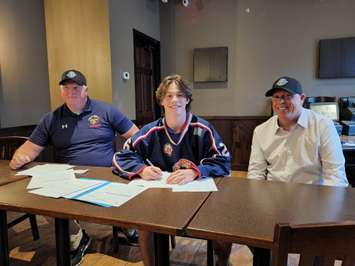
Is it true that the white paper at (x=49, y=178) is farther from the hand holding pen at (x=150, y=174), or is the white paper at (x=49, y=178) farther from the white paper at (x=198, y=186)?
the white paper at (x=198, y=186)

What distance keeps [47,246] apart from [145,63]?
117 inches

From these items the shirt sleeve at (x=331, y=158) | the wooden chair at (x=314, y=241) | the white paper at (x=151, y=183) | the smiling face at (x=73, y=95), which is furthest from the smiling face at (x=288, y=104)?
the smiling face at (x=73, y=95)

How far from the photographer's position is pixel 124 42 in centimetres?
354

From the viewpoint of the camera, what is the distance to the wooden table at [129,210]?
999 millimetres

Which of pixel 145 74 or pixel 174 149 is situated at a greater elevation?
pixel 145 74

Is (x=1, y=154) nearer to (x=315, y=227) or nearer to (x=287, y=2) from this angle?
(x=315, y=227)

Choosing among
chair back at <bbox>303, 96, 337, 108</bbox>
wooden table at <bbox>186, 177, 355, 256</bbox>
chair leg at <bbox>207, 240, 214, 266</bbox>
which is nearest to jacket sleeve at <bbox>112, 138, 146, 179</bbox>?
wooden table at <bbox>186, 177, 355, 256</bbox>

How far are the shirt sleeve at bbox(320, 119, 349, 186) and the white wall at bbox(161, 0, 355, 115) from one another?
3.03 m

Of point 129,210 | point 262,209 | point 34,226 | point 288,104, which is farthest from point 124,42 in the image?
point 262,209

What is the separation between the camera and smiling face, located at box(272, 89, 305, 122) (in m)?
1.62

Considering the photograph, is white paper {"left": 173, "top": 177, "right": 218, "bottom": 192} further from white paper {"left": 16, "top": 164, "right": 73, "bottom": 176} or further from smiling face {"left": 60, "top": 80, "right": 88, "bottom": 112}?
smiling face {"left": 60, "top": 80, "right": 88, "bottom": 112}

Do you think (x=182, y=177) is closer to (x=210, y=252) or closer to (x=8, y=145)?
(x=210, y=252)

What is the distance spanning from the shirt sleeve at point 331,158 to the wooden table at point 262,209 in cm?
27

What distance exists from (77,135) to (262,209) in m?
1.54
